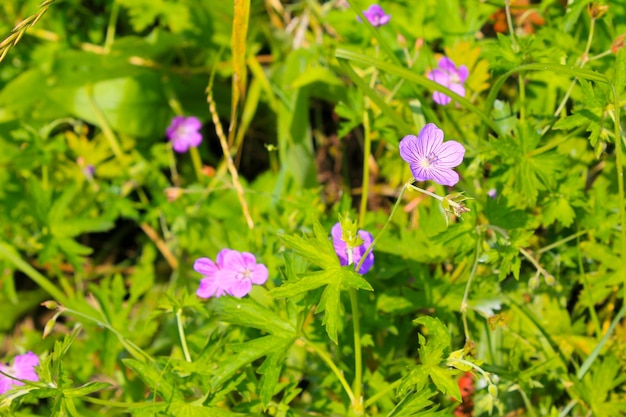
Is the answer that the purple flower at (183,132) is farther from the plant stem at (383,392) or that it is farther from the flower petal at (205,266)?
the plant stem at (383,392)

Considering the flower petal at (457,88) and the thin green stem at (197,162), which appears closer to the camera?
the flower petal at (457,88)

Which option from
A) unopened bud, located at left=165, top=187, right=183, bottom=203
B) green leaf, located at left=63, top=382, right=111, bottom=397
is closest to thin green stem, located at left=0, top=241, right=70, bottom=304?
unopened bud, located at left=165, top=187, right=183, bottom=203

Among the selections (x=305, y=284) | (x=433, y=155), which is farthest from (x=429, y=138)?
(x=305, y=284)

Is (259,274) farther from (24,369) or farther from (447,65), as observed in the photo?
(447,65)

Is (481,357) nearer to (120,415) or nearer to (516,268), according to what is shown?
(516,268)

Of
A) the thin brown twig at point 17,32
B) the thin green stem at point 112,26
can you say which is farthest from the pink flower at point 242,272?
the thin green stem at point 112,26

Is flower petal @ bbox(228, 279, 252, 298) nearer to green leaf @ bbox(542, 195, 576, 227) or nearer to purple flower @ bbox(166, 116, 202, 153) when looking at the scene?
green leaf @ bbox(542, 195, 576, 227)
